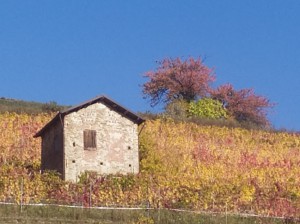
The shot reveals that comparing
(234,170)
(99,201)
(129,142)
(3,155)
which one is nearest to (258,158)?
(234,170)

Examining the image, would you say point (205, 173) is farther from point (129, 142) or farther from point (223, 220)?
point (223, 220)

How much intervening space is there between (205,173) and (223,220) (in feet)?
37.6

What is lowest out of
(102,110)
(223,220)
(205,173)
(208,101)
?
(223,220)

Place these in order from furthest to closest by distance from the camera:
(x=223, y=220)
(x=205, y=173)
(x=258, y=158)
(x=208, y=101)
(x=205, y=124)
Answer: (x=208, y=101) < (x=205, y=124) < (x=258, y=158) < (x=205, y=173) < (x=223, y=220)

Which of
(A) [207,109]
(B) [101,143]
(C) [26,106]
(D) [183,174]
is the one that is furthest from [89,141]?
(A) [207,109]

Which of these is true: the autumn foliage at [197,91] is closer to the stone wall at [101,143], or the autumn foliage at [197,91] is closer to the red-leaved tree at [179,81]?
the red-leaved tree at [179,81]

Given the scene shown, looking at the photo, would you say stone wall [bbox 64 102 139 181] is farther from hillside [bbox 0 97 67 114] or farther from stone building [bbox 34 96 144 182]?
hillside [bbox 0 97 67 114]

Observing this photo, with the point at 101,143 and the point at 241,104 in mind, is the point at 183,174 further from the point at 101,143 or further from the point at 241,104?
the point at 241,104

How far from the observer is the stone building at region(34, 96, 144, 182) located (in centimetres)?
3966

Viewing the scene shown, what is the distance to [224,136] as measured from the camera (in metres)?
58.0

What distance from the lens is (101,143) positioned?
4022cm

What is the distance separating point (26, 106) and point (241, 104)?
26594mm

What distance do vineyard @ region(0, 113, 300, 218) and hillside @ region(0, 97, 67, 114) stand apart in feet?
8.64

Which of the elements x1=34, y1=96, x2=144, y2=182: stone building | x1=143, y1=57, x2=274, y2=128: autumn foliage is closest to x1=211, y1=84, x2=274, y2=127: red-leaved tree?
x1=143, y1=57, x2=274, y2=128: autumn foliage
